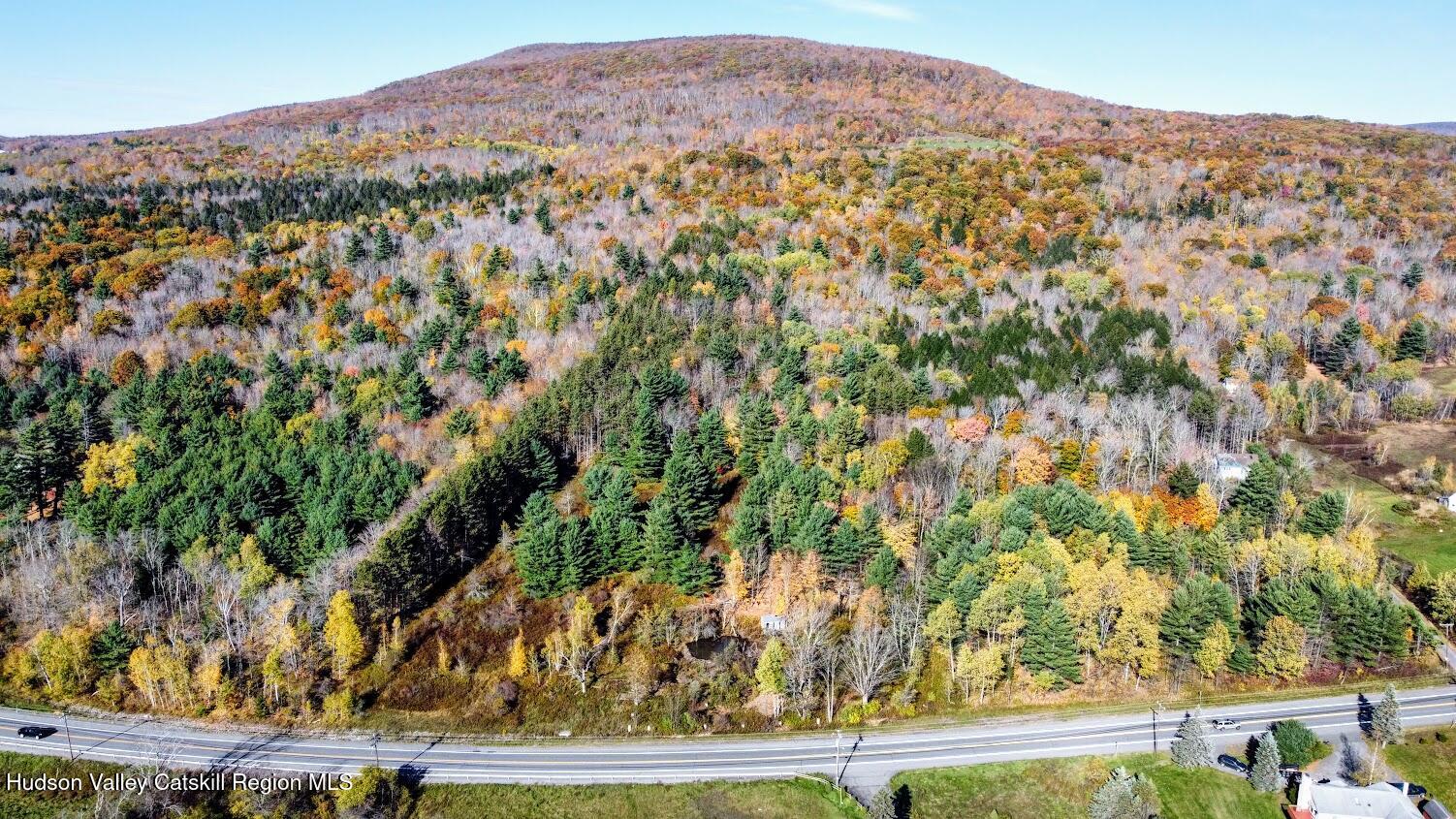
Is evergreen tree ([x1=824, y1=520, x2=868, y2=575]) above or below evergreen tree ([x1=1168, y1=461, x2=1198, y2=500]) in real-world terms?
below

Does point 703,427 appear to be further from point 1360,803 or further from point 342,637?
point 1360,803

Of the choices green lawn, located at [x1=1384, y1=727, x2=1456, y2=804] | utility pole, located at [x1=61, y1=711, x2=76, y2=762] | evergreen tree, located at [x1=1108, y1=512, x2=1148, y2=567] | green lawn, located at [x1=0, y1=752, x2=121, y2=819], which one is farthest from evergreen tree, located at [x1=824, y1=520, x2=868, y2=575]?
utility pole, located at [x1=61, y1=711, x2=76, y2=762]

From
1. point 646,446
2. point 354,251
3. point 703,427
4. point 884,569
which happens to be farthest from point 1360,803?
point 354,251

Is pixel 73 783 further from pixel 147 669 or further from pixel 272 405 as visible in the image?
pixel 272 405

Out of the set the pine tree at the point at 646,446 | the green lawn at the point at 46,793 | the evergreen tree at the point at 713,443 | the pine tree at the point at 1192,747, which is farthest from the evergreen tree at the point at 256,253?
the pine tree at the point at 1192,747

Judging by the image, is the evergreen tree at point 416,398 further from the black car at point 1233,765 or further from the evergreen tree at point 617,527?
the black car at point 1233,765

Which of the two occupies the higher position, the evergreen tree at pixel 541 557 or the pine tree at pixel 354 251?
the pine tree at pixel 354 251

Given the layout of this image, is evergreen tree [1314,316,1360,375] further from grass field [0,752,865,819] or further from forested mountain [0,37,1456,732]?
grass field [0,752,865,819]
